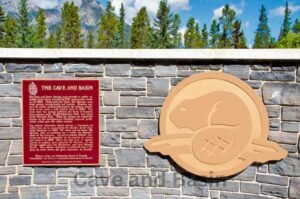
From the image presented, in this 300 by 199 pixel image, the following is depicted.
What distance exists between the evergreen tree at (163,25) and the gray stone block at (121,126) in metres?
27.0

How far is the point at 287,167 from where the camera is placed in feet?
14.3

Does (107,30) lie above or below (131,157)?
above

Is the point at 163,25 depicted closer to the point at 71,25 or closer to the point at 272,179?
the point at 71,25

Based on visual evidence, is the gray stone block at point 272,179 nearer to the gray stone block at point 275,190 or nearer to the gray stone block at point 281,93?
the gray stone block at point 275,190

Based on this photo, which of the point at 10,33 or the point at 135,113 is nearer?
the point at 135,113

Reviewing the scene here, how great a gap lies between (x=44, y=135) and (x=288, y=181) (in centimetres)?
317

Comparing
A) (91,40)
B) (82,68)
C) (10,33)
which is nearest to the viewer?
(82,68)

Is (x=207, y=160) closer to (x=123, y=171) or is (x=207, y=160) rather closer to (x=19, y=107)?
(x=123, y=171)

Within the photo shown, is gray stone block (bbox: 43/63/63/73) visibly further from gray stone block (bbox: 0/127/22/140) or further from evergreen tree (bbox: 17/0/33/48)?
evergreen tree (bbox: 17/0/33/48)

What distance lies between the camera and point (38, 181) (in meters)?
4.53

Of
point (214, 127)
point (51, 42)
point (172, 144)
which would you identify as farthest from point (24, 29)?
point (214, 127)

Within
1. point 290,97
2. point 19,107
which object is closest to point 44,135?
point 19,107

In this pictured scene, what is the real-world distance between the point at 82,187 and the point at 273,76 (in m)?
2.86

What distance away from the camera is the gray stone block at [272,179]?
4.35 meters
